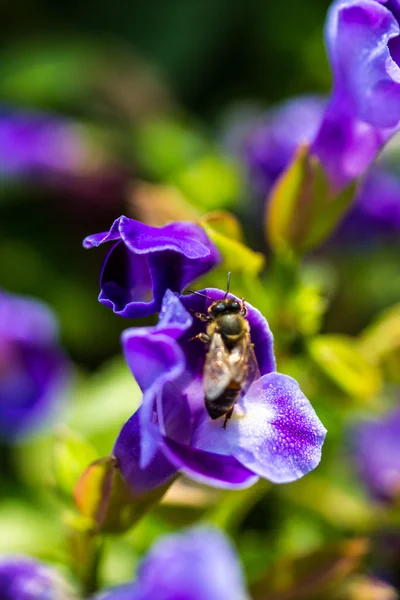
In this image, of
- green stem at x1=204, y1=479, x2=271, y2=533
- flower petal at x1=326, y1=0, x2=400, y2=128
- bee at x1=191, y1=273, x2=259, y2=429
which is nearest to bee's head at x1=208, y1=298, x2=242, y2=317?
bee at x1=191, y1=273, x2=259, y2=429

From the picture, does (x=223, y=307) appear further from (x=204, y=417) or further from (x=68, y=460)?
(x=68, y=460)

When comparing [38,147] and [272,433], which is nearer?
[272,433]

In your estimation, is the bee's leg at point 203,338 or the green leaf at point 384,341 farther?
the green leaf at point 384,341

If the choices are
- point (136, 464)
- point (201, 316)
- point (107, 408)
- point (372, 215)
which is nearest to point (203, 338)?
point (201, 316)

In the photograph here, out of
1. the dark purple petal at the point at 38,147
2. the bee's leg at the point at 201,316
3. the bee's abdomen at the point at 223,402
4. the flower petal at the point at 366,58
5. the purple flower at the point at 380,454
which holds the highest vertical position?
the flower petal at the point at 366,58

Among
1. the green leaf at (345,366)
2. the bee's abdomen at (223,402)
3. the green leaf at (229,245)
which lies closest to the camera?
the bee's abdomen at (223,402)

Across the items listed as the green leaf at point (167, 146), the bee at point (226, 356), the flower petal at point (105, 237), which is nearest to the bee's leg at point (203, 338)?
the bee at point (226, 356)

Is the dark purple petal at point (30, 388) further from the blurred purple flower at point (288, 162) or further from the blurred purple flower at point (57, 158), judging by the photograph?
the blurred purple flower at point (288, 162)
